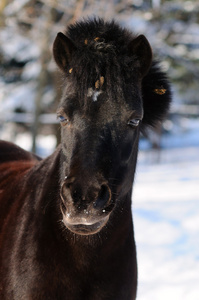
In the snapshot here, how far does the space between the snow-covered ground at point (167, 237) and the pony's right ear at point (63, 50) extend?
2.59 metres

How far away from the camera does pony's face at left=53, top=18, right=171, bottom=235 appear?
183 centimetres

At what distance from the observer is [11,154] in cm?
379

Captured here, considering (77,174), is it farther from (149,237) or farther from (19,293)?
(149,237)

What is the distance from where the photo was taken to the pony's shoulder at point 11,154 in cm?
372

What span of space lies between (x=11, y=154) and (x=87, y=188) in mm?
2166

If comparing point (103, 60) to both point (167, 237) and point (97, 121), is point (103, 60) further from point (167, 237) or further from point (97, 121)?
point (167, 237)

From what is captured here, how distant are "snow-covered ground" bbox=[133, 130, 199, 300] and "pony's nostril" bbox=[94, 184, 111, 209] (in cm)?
236

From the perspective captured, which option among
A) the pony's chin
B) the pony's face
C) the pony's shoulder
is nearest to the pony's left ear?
the pony's face

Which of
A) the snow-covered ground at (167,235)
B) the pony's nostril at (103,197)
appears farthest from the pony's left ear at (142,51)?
the snow-covered ground at (167,235)

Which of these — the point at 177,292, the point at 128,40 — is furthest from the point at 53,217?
the point at 177,292

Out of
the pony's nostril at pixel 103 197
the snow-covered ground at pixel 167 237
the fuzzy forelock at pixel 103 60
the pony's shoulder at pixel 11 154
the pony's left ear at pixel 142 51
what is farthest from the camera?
the snow-covered ground at pixel 167 237

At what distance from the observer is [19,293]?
2.18 meters

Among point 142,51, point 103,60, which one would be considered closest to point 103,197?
point 103,60

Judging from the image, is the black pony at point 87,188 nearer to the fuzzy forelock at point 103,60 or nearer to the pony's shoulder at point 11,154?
the fuzzy forelock at point 103,60
